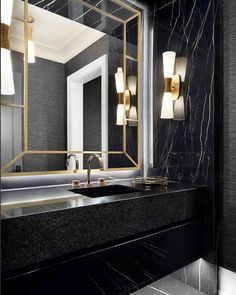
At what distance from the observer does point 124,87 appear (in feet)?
6.98

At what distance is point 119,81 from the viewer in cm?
210

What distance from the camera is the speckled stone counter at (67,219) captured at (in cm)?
95

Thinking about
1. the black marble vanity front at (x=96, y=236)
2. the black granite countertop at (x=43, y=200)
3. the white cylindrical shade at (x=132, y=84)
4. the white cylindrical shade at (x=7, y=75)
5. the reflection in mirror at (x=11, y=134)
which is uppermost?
the white cylindrical shade at (x=132, y=84)

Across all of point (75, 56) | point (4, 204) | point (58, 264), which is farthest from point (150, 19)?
point (58, 264)

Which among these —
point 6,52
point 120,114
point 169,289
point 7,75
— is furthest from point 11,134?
point 169,289

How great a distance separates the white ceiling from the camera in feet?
5.13

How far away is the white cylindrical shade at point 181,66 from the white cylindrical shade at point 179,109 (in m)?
0.17

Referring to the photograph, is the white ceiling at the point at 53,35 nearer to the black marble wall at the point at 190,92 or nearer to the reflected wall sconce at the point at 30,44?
the reflected wall sconce at the point at 30,44

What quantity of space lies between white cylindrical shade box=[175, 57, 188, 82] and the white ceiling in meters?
0.73

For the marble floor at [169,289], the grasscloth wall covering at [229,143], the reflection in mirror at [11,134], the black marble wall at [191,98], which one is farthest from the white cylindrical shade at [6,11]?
the marble floor at [169,289]

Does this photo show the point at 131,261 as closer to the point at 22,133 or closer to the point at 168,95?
the point at 22,133

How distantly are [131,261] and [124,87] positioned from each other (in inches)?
55.5

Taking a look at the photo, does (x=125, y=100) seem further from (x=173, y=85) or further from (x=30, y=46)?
(x=30, y=46)

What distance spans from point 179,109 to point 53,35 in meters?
1.14
